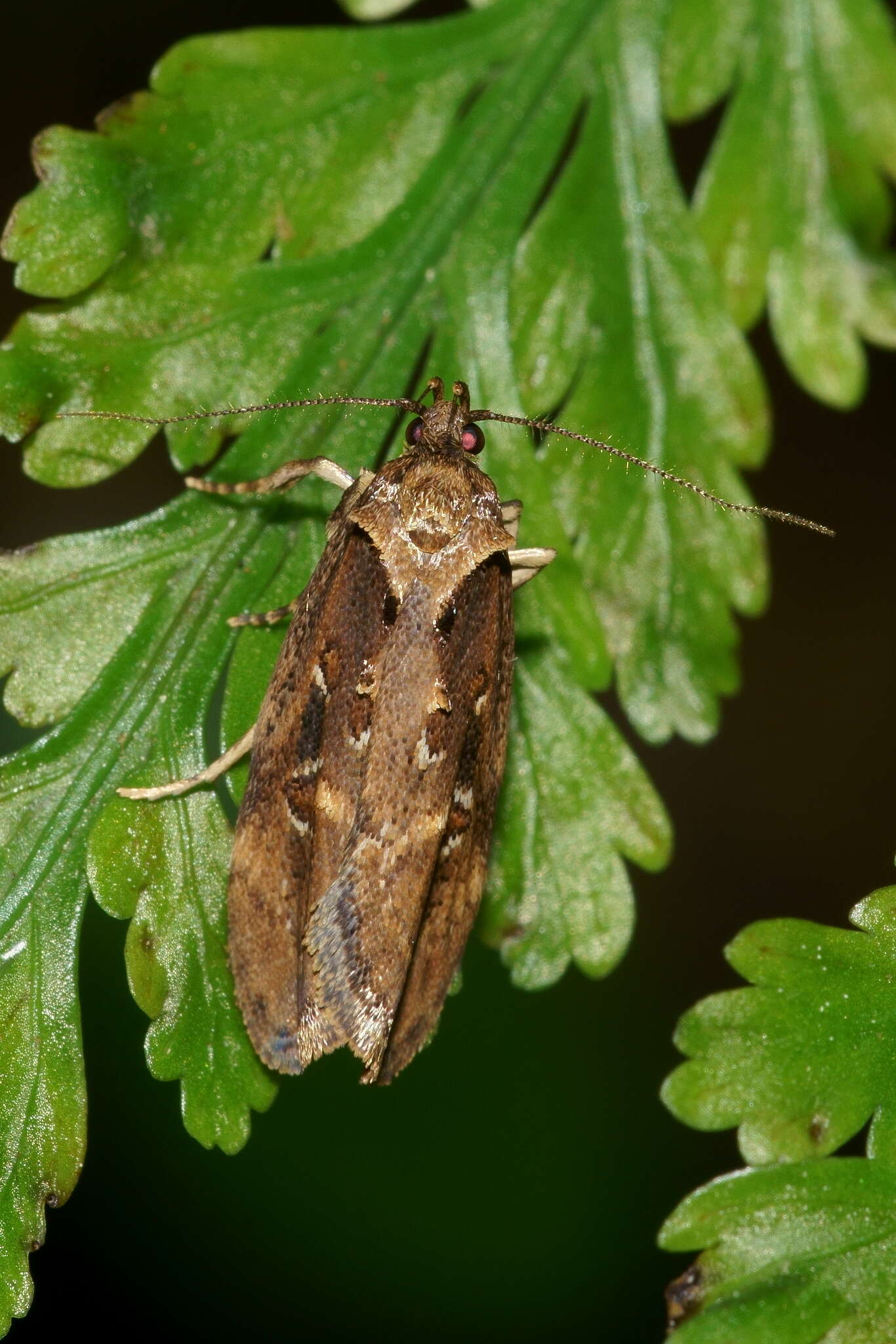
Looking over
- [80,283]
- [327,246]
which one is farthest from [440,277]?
[80,283]

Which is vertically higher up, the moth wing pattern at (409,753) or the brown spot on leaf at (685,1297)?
the moth wing pattern at (409,753)

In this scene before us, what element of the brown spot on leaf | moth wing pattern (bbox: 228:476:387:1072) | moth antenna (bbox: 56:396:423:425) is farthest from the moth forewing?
the brown spot on leaf

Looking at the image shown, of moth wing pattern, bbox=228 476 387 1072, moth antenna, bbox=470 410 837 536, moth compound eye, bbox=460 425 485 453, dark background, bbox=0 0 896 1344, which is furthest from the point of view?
dark background, bbox=0 0 896 1344

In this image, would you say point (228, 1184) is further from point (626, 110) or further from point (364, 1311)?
point (626, 110)

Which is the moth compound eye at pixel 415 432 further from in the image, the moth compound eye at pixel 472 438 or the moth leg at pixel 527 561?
the moth leg at pixel 527 561

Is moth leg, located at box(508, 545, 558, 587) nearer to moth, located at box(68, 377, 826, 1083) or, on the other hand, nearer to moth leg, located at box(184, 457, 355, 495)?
moth, located at box(68, 377, 826, 1083)

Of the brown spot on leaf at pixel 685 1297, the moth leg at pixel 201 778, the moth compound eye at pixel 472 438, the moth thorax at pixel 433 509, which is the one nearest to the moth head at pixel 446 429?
the moth compound eye at pixel 472 438
